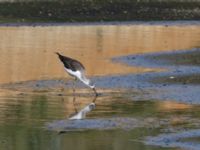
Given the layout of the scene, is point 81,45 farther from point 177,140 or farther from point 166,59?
point 177,140

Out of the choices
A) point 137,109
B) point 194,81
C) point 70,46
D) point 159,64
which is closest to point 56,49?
point 70,46

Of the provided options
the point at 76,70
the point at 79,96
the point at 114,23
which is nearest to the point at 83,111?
the point at 79,96

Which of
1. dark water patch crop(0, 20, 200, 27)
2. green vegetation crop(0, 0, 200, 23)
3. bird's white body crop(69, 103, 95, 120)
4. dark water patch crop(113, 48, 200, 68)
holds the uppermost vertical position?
green vegetation crop(0, 0, 200, 23)

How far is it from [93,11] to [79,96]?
21.8 meters

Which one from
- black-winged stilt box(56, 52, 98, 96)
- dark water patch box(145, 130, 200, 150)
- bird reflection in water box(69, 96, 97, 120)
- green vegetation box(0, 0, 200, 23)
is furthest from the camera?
green vegetation box(0, 0, 200, 23)

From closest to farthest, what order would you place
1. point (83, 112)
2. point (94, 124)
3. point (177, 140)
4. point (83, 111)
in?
point (177, 140), point (94, 124), point (83, 112), point (83, 111)

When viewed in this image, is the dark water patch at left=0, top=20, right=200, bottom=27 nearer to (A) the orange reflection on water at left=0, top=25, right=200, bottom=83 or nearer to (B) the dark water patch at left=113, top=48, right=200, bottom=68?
(A) the orange reflection on water at left=0, top=25, right=200, bottom=83

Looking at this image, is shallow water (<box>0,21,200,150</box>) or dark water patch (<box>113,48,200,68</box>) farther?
dark water patch (<box>113,48,200,68</box>)

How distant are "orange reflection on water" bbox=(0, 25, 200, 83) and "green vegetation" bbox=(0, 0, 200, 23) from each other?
2802 mm

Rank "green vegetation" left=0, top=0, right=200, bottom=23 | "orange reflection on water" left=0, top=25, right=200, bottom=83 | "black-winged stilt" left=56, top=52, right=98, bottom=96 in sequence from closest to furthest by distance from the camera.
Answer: "black-winged stilt" left=56, top=52, right=98, bottom=96 → "orange reflection on water" left=0, top=25, right=200, bottom=83 → "green vegetation" left=0, top=0, right=200, bottom=23

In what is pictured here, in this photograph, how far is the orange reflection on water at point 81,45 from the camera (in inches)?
885

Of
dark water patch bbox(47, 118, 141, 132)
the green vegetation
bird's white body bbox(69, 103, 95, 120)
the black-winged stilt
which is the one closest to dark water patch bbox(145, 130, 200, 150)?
dark water patch bbox(47, 118, 141, 132)

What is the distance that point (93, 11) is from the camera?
40.2m

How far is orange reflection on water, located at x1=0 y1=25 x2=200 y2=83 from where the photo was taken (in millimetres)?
22469
